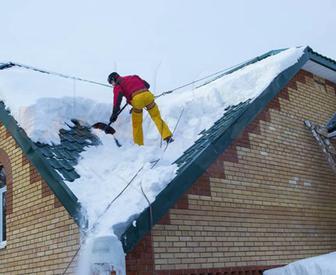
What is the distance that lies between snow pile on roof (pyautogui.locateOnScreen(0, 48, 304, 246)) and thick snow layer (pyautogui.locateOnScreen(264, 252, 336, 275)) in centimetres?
193

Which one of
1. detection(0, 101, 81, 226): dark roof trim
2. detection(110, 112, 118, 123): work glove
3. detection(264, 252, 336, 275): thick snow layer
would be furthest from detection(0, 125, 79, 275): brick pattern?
detection(264, 252, 336, 275): thick snow layer

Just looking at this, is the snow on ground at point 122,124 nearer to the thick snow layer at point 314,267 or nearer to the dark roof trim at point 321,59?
the dark roof trim at point 321,59

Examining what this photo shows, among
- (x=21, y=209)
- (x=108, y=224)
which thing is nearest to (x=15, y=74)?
(x=21, y=209)

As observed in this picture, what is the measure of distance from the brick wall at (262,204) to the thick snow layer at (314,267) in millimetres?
407

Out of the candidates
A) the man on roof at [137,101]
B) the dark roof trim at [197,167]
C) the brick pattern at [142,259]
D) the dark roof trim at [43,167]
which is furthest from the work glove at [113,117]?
the brick pattern at [142,259]

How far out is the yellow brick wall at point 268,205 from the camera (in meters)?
5.58

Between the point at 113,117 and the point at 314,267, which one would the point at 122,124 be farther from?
the point at 314,267

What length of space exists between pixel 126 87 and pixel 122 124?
0.71 metres

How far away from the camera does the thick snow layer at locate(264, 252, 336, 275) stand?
5531mm

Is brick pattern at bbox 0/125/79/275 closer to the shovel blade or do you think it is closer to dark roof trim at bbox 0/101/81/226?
dark roof trim at bbox 0/101/81/226

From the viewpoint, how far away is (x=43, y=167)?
5.82 meters

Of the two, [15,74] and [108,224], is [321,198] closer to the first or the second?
[108,224]

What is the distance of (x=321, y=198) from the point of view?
786 cm

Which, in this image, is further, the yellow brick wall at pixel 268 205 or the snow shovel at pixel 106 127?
the snow shovel at pixel 106 127
